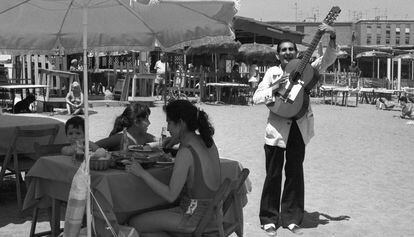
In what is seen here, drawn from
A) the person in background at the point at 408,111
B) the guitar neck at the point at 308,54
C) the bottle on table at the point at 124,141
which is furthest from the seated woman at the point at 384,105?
the bottle on table at the point at 124,141

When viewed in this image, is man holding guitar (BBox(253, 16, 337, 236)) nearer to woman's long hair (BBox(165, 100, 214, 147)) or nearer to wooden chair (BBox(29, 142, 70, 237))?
woman's long hair (BBox(165, 100, 214, 147))

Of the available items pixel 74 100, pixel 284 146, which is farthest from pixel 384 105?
pixel 284 146

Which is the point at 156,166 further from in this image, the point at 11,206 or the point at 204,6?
the point at 11,206

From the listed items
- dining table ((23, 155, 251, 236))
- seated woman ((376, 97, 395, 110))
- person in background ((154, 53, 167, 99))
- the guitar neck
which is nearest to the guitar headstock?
the guitar neck

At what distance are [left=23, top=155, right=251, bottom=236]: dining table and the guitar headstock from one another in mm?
1699

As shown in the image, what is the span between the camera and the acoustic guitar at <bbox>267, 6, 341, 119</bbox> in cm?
495

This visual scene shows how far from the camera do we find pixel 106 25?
4.89 m

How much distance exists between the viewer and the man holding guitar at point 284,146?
200 inches

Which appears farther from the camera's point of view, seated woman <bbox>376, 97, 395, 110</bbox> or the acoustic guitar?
seated woman <bbox>376, 97, 395, 110</bbox>

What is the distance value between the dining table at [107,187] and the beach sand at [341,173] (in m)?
1.11

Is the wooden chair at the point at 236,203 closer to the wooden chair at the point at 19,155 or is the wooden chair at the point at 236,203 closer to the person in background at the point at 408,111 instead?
the wooden chair at the point at 19,155

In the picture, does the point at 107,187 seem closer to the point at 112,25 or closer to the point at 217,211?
the point at 217,211

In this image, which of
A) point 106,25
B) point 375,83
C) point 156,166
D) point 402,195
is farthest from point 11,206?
point 375,83

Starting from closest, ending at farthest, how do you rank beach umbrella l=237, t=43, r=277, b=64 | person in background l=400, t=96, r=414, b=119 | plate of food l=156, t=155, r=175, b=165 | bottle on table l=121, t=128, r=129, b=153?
plate of food l=156, t=155, r=175, b=165 → bottle on table l=121, t=128, r=129, b=153 → person in background l=400, t=96, r=414, b=119 → beach umbrella l=237, t=43, r=277, b=64
